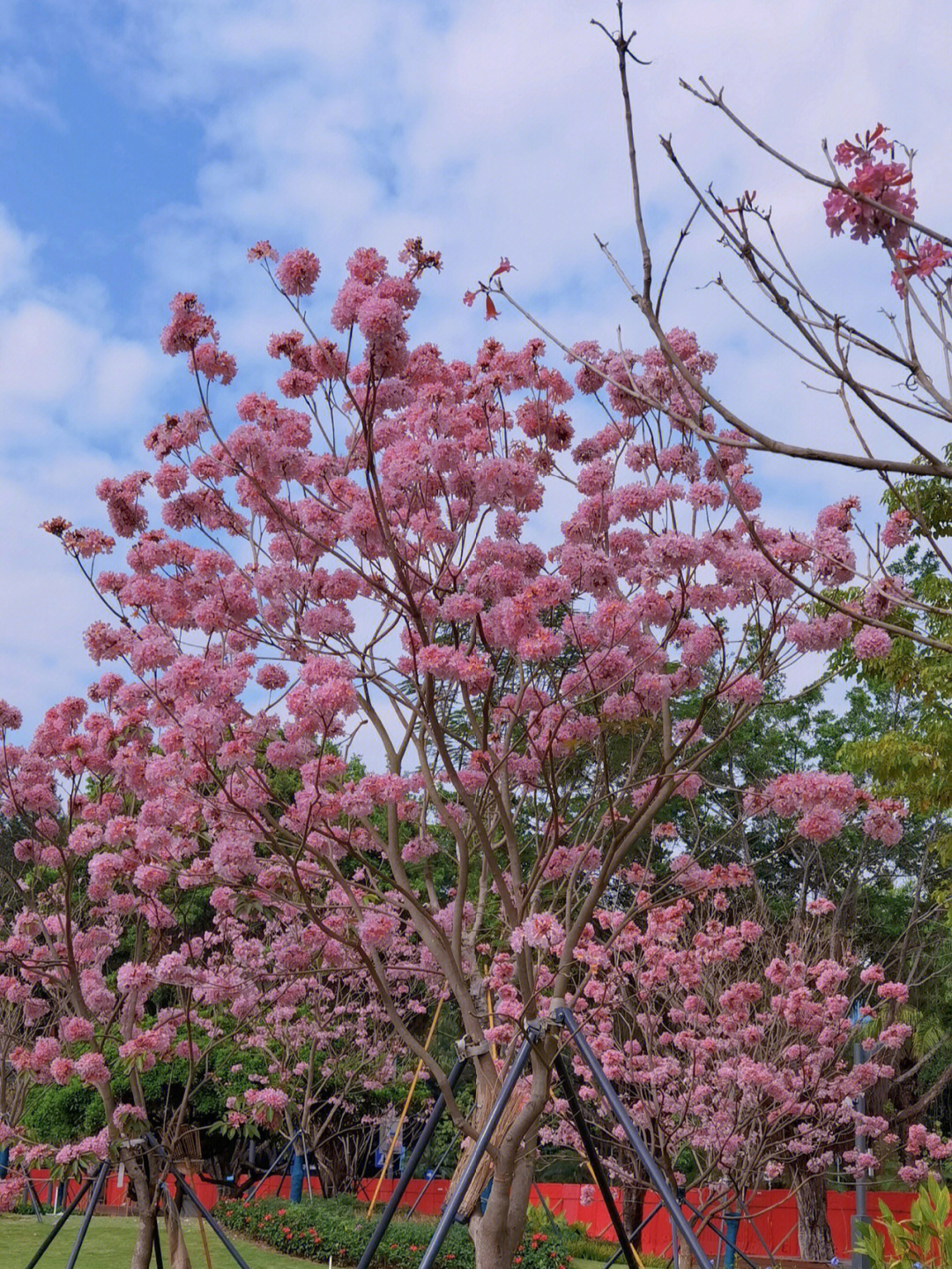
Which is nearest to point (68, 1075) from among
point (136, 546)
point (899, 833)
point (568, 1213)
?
point (136, 546)

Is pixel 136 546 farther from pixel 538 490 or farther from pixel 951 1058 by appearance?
pixel 951 1058

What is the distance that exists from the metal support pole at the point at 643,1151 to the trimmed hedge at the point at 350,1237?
30.2 feet

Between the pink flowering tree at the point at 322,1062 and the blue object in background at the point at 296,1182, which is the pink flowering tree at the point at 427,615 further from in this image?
the blue object in background at the point at 296,1182

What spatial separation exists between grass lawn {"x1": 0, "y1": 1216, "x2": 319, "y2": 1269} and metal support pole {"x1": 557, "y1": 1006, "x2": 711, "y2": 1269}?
845cm

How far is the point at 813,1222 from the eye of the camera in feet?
55.7

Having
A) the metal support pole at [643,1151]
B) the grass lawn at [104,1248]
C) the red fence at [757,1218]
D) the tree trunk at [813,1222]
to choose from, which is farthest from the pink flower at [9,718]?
the tree trunk at [813,1222]

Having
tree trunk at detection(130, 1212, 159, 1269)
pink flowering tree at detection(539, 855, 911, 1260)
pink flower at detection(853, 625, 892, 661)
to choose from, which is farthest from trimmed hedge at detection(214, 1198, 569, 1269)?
pink flower at detection(853, 625, 892, 661)

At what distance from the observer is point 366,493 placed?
18.7 feet

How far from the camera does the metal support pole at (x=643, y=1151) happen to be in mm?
4487

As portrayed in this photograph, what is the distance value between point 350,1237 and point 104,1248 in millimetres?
2832

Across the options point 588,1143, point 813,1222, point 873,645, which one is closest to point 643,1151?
point 588,1143

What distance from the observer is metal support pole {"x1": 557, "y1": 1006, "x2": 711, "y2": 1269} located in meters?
4.49

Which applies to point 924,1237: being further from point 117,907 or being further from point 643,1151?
point 117,907

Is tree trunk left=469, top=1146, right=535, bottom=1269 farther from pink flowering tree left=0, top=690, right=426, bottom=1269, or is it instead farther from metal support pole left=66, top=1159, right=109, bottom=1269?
metal support pole left=66, top=1159, right=109, bottom=1269
